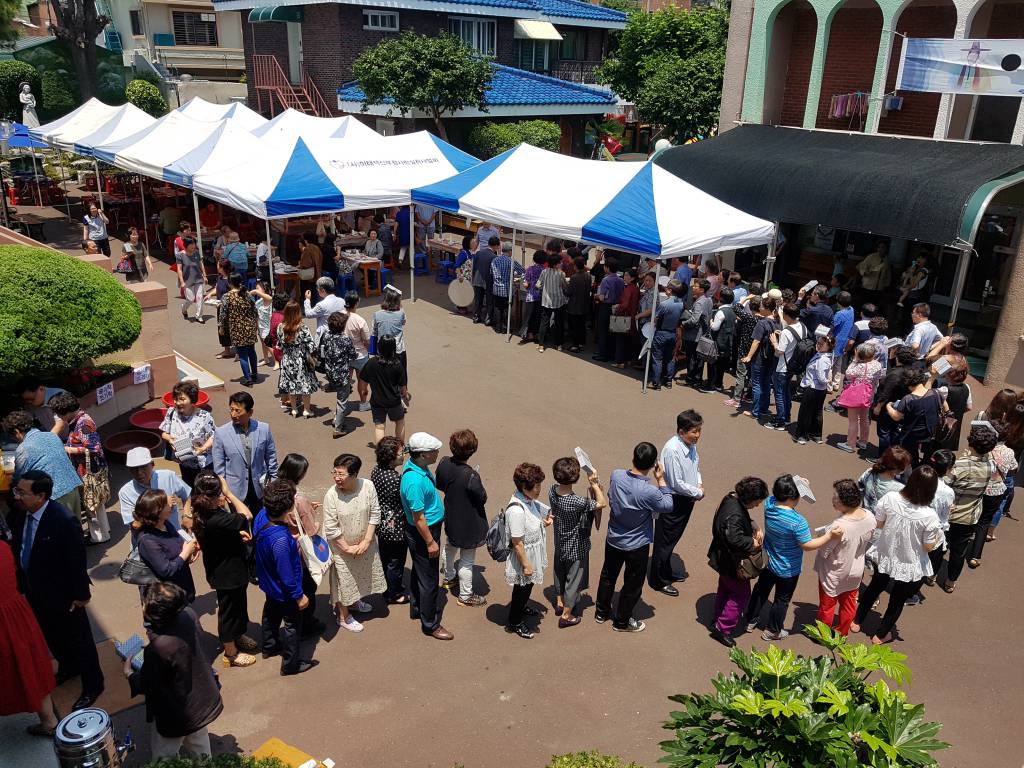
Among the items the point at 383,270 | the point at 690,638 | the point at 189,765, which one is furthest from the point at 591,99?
the point at 189,765

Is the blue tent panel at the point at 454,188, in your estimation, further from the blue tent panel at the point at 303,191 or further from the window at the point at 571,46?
the window at the point at 571,46

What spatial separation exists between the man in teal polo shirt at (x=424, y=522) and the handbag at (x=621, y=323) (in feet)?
20.6

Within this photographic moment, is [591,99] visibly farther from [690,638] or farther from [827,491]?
[690,638]

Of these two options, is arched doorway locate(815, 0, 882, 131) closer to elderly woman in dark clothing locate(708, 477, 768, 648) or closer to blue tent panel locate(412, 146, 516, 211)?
blue tent panel locate(412, 146, 516, 211)

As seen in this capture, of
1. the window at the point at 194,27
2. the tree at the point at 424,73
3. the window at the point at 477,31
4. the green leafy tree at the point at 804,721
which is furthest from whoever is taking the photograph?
the window at the point at 194,27

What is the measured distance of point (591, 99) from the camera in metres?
30.0

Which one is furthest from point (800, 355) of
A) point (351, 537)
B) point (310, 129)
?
point (310, 129)

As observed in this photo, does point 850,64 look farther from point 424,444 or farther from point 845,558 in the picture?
point 424,444

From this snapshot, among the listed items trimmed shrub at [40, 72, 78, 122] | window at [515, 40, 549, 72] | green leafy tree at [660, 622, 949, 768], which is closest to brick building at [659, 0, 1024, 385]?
green leafy tree at [660, 622, 949, 768]

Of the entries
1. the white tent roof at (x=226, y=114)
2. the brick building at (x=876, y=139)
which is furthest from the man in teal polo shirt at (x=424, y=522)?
the white tent roof at (x=226, y=114)

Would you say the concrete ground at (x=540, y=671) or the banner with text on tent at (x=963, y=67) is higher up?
the banner with text on tent at (x=963, y=67)

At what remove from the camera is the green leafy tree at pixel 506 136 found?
84.3 ft

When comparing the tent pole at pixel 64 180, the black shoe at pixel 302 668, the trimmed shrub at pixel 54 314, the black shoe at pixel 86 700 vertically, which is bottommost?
the black shoe at pixel 302 668

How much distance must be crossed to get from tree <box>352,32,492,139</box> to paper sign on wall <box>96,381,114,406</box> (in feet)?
54.1
